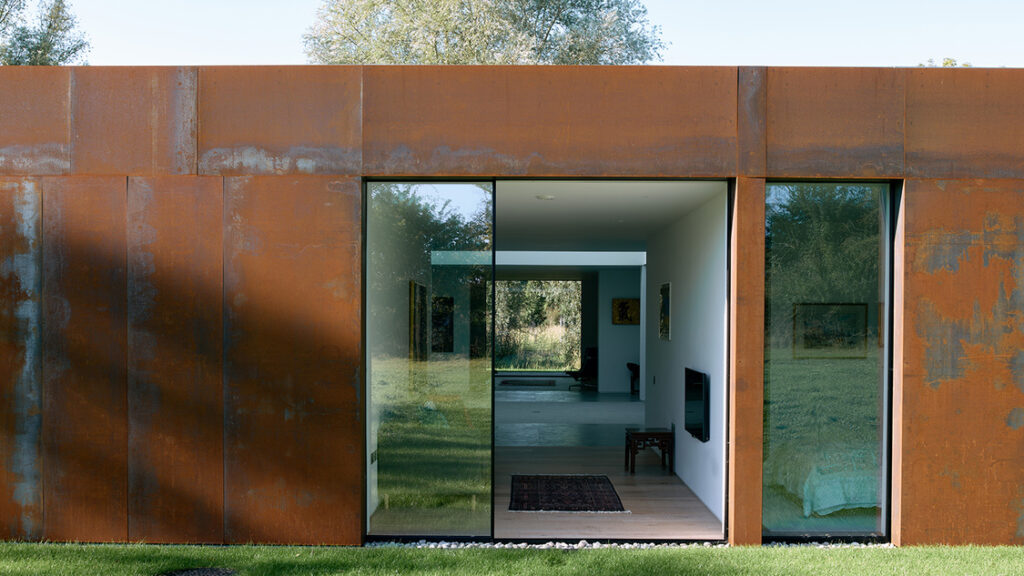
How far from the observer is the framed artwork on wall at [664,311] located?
836 centimetres

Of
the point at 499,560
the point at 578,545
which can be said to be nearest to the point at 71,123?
the point at 499,560

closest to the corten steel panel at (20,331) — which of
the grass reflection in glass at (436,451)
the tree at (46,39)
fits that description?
the grass reflection in glass at (436,451)

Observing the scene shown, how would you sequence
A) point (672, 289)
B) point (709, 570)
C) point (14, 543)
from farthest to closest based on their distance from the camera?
point (672, 289) < point (14, 543) < point (709, 570)

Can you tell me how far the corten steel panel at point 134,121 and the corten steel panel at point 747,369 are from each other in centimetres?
386

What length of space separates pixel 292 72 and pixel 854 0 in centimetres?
1881

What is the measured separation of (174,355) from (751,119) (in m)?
4.30

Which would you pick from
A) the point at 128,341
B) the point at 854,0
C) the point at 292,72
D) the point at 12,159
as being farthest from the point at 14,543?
the point at 854,0

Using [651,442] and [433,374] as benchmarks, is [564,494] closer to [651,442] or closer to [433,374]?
[651,442]

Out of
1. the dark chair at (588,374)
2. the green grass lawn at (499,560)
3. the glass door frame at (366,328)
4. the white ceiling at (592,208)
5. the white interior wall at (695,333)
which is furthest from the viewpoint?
the dark chair at (588,374)

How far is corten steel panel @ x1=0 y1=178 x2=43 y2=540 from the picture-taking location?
529 cm

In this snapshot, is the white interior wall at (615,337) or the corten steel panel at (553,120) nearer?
the corten steel panel at (553,120)

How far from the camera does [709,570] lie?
181 inches

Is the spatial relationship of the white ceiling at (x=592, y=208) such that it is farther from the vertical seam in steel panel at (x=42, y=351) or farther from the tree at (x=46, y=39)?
the tree at (x=46, y=39)

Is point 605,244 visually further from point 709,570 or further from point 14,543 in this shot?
point 14,543
